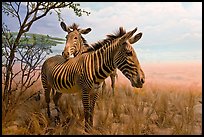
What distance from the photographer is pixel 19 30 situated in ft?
13.8

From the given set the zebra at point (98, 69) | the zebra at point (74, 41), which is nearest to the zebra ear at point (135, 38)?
the zebra at point (98, 69)

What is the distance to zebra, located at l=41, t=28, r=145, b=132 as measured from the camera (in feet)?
11.0

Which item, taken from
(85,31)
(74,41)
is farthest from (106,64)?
(85,31)

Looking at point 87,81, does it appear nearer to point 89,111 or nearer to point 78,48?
point 89,111

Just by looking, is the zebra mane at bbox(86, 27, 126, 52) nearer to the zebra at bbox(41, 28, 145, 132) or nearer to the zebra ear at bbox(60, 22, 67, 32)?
the zebra at bbox(41, 28, 145, 132)

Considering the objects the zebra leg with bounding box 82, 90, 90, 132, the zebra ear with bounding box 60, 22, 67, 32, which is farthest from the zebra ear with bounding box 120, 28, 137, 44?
the zebra ear with bounding box 60, 22, 67, 32

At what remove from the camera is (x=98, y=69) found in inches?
139

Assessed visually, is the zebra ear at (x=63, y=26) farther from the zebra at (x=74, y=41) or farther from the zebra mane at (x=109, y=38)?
the zebra mane at (x=109, y=38)

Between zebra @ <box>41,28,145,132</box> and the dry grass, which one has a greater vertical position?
zebra @ <box>41,28,145,132</box>

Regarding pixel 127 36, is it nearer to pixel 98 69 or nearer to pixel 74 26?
pixel 98 69

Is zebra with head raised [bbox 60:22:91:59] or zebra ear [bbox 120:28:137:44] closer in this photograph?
zebra ear [bbox 120:28:137:44]

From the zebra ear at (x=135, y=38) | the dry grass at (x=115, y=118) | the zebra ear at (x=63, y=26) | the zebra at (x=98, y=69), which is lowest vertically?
the dry grass at (x=115, y=118)

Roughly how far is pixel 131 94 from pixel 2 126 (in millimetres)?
3055

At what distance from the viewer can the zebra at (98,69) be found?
334 cm
